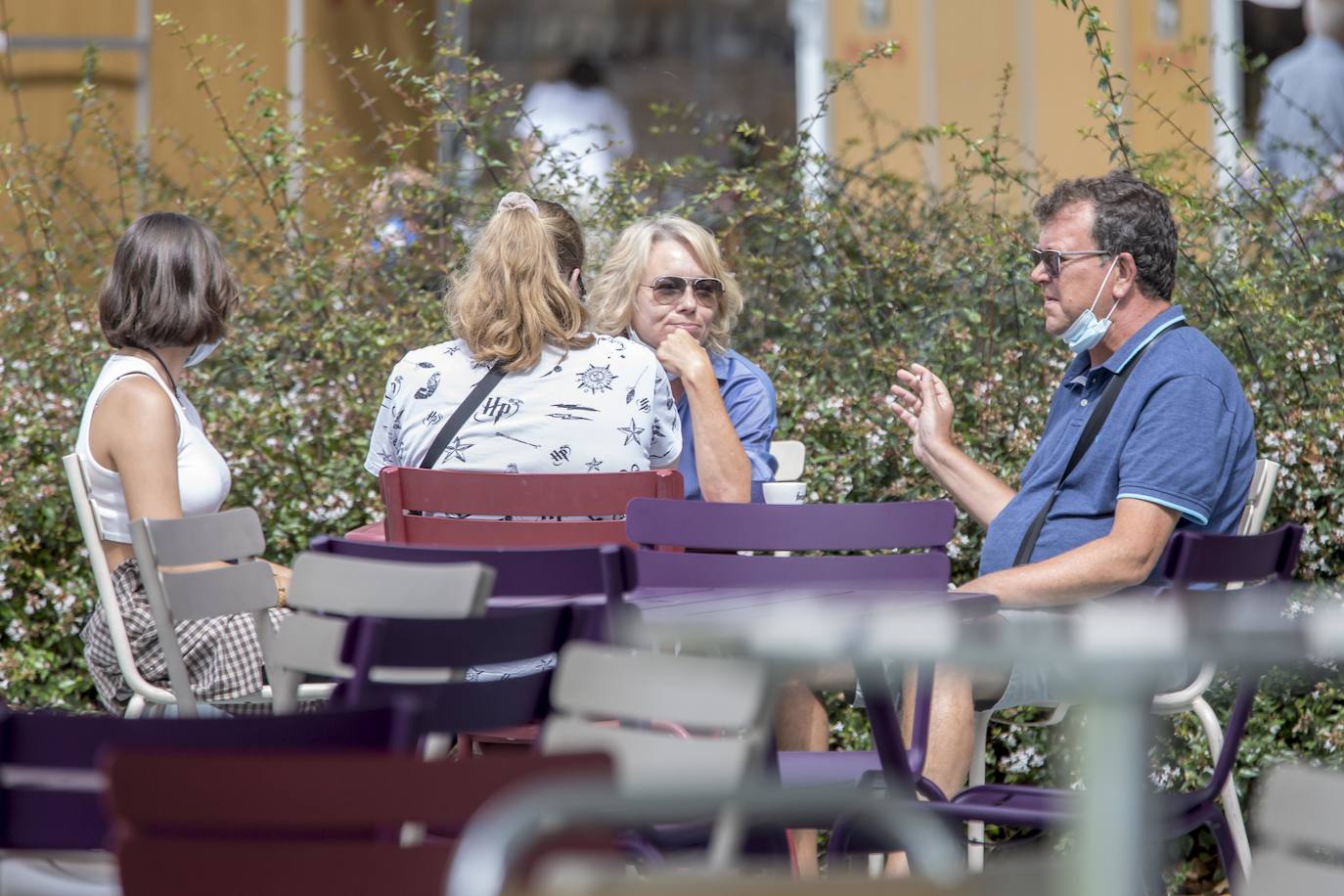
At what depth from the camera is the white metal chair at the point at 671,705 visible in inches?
71.6

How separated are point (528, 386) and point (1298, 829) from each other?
7.21 ft

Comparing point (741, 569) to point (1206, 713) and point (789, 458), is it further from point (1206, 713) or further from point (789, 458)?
point (789, 458)

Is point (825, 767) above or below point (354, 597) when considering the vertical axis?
below

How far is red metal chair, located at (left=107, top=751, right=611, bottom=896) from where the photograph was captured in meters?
1.49

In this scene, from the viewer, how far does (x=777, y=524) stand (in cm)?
299

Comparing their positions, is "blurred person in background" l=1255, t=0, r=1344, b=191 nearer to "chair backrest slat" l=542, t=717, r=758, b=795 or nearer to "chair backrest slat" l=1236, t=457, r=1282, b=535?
"chair backrest slat" l=1236, t=457, r=1282, b=535

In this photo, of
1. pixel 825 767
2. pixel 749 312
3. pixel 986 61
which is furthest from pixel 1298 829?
pixel 986 61

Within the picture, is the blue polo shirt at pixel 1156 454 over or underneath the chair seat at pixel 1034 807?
over

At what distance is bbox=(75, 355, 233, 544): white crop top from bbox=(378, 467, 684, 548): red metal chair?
1.96 feet

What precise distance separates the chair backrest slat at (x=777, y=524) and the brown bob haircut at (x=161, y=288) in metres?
1.25

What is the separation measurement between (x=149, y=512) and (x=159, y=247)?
60 cm

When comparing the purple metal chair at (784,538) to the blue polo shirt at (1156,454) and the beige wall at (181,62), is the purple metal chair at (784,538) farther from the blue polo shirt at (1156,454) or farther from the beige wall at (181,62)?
the beige wall at (181,62)


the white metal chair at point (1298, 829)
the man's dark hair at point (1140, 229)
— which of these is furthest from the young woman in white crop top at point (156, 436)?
the white metal chair at point (1298, 829)

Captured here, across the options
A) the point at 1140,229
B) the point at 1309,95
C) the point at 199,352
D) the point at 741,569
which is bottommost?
Answer: the point at 741,569
